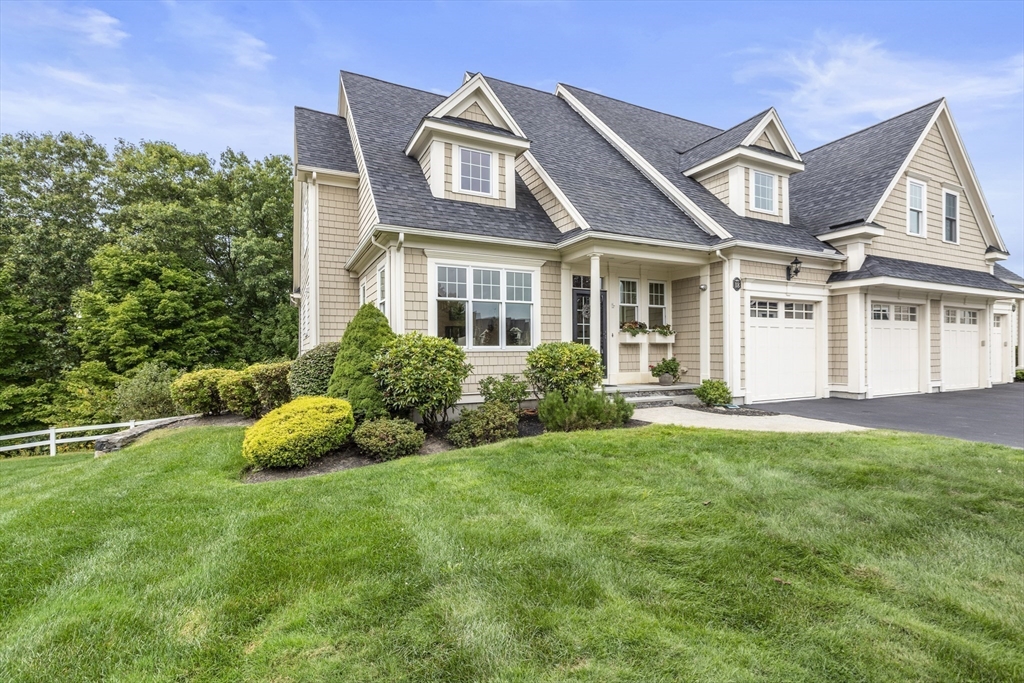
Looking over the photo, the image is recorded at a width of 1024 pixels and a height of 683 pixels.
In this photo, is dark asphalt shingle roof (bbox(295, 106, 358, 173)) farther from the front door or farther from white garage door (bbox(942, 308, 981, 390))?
white garage door (bbox(942, 308, 981, 390))

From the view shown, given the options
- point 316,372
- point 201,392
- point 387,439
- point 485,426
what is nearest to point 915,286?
point 485,426

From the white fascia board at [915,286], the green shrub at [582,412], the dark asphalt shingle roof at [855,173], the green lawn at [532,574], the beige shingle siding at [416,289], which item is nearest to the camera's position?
the green lawn at [532,574]

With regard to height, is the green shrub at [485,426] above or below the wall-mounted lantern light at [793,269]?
below

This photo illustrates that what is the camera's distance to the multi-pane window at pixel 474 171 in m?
10.4

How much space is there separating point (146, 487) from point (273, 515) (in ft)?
7.55

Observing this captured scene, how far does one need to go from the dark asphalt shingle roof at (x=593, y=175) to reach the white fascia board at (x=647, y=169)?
145mm

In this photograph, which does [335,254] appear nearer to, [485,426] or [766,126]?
[485,426]

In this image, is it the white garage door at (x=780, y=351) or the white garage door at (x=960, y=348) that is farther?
the white garage door at (x=960, y=348)

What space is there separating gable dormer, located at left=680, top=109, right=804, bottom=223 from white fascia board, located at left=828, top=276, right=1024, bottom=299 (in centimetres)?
231

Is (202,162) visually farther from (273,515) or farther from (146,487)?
(273,515)

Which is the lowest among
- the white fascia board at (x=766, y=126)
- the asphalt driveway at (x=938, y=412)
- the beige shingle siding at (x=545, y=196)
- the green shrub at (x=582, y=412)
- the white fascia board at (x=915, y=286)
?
the asphalt driveway at (x=938, y=412)

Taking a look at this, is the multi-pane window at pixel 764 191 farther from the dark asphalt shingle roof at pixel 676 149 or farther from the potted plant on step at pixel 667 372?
the potted plant on step at pixel 667 372

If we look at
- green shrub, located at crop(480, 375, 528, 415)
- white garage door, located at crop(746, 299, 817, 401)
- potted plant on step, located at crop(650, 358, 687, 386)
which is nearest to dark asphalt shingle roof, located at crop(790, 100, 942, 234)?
white garage door, located at crop(746, 299, 817, 401)

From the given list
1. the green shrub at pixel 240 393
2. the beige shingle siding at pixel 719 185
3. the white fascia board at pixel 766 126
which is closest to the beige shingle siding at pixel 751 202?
the beige shingle siding at pixel 719 185
